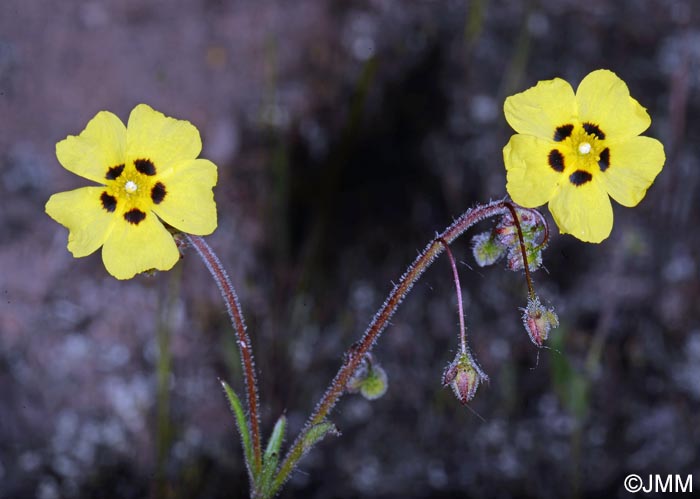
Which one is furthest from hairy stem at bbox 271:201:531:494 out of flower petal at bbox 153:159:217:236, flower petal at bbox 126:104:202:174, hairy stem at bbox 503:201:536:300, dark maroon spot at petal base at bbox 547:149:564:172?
flower petal at bbox 126:104:202:174

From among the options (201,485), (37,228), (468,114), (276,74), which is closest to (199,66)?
(276,74)

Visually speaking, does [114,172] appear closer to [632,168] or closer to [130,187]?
[130,187]

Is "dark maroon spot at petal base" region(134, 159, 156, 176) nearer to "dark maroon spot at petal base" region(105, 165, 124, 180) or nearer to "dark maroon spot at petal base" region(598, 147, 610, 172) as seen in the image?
"dark maroon spot at petal base" region(105, 165, 124, 180)

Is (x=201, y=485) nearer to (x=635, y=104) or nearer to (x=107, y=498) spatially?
(x=107, y=498)

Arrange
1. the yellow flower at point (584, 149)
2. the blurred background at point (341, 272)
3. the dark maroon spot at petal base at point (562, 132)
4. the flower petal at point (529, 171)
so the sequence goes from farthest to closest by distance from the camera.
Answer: the blurred background at point (341, 272) < the dark maroon spot at petal base at point (562, 132) < the yellow flower at point (584, 149) < the flower petal at point (529, 171)

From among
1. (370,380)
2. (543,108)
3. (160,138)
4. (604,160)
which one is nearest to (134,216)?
(160,138)

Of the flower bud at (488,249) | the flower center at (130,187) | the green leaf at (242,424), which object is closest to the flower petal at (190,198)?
the flower center at (130,187)

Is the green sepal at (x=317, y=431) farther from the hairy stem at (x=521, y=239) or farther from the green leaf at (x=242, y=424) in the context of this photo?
the hairy stem at (x=521, y=239)
